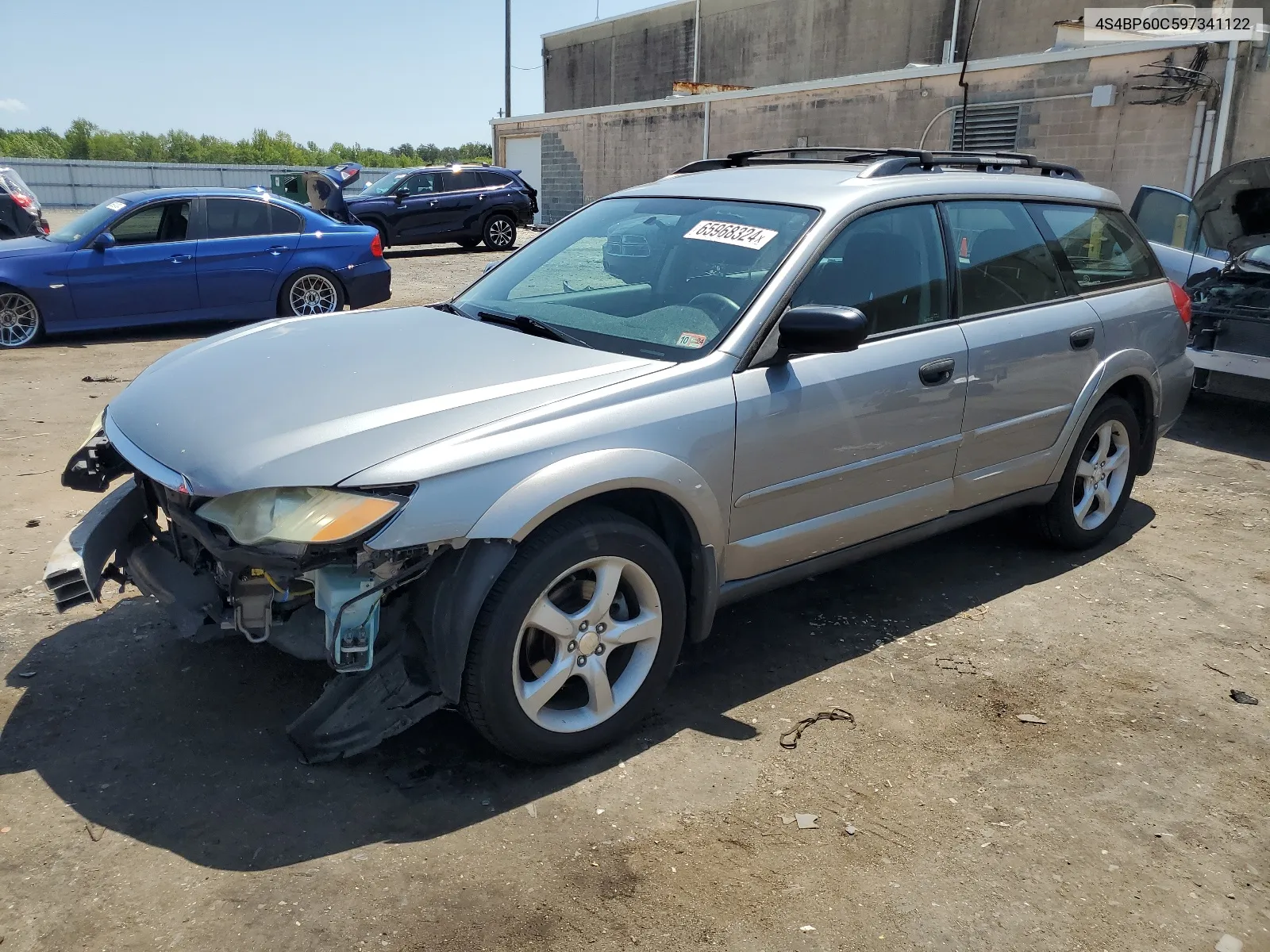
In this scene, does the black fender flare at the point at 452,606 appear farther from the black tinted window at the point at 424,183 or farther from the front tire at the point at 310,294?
the black tinted window at the point at 424,183

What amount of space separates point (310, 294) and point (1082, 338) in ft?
27.2

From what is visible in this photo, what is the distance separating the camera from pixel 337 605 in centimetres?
275

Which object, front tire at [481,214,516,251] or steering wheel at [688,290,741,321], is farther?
front tire at [481,214,516,251]

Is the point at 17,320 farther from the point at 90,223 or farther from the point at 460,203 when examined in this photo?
the point at 460,203

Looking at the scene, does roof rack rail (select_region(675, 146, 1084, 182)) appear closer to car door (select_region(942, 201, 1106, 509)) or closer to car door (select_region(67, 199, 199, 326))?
car door (select_region(942, 201, 1106, 509))

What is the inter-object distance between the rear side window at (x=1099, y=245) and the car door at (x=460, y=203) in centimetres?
1600

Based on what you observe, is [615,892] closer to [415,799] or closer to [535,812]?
[535,812]

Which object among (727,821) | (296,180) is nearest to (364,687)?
(727,821)

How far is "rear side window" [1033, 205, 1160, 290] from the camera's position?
4668 mm

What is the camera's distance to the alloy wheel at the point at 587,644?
Answer: 3012mm

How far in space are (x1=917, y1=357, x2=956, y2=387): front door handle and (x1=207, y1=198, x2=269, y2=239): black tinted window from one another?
8.45 metres

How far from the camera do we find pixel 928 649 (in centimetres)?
402

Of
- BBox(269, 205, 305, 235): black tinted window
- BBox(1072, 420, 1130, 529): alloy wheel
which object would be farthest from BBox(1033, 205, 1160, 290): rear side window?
BBox(269, 205, 305, 235): black tinted window

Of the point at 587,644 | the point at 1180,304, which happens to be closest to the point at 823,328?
the point at 587,644
